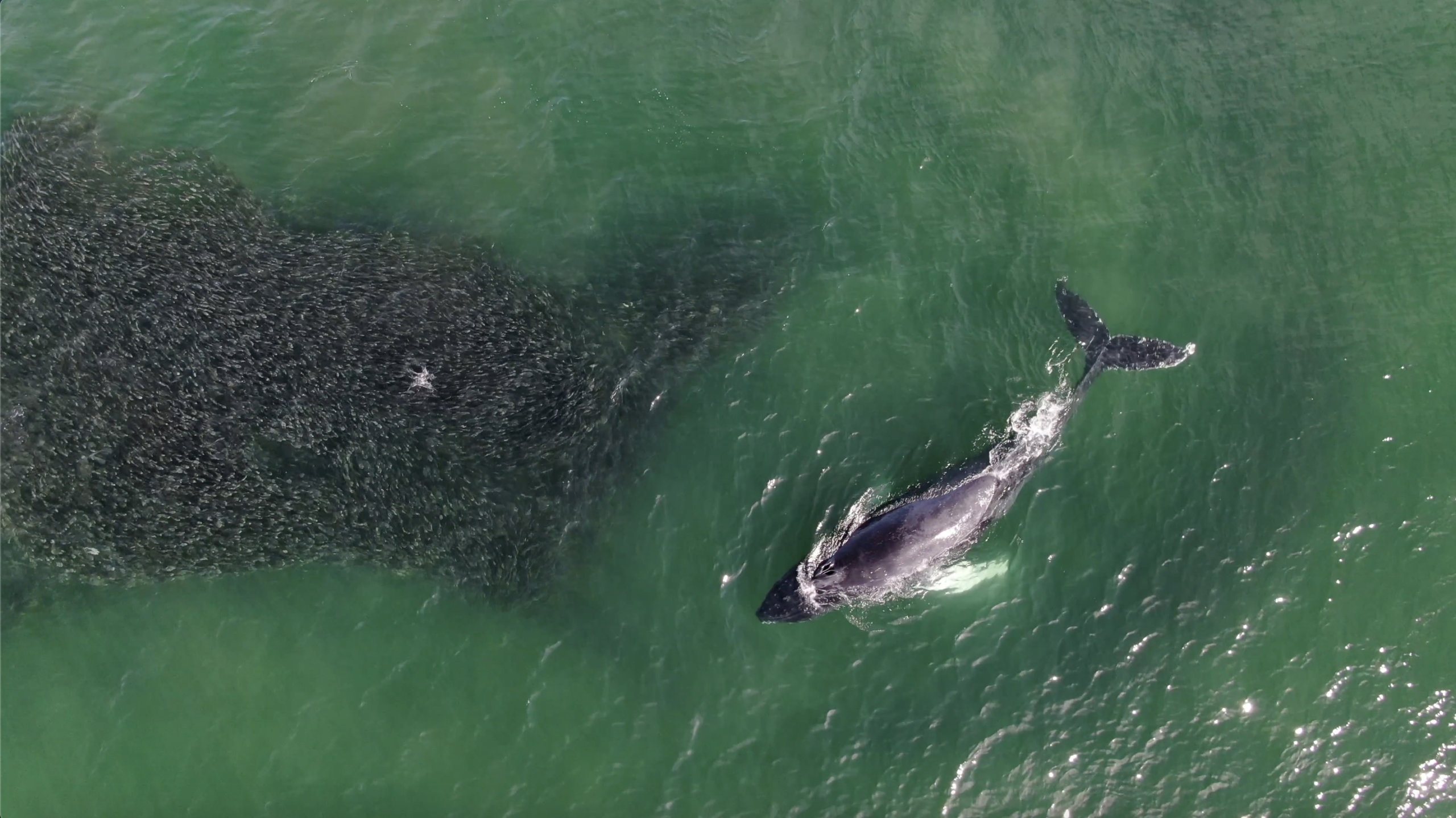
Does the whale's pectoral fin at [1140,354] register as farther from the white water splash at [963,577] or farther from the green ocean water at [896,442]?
the white water splash at [963,577]

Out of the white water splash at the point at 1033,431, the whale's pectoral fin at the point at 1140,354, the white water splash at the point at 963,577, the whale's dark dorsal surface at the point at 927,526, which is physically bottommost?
the white water splash at the point at 963,577

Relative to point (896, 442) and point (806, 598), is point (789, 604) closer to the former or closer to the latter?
point (806, 598)

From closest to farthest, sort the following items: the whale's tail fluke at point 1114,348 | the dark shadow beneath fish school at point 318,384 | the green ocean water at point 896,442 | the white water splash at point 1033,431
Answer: the green ocean water at point 896,442, the white water splash at point 1033,431, the whale's tail fluke at point 1114,348, the dark shadow beneath fish school at point 318,384

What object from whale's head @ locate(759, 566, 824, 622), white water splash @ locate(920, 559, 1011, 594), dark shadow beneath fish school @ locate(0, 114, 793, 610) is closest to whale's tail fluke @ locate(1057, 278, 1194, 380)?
white water splash @ locate(920, 559, 1011, 594)

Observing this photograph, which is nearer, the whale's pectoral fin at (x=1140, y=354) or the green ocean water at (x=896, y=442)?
the green ocean water at (x=896, y=442)

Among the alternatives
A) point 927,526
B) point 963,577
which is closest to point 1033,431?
point 927,526

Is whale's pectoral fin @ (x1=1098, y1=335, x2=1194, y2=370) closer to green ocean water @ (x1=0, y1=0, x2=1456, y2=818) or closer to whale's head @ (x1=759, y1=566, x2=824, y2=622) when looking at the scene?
green ocean water @ (x1=0, y1=0, x2=1456, y2=818)

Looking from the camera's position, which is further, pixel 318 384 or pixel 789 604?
pixel 318 384

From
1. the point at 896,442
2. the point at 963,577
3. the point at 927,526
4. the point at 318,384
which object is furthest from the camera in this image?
the point at 318,384

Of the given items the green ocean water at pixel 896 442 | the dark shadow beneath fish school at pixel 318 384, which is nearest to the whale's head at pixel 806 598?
the green ocean water at pixel 896 442
